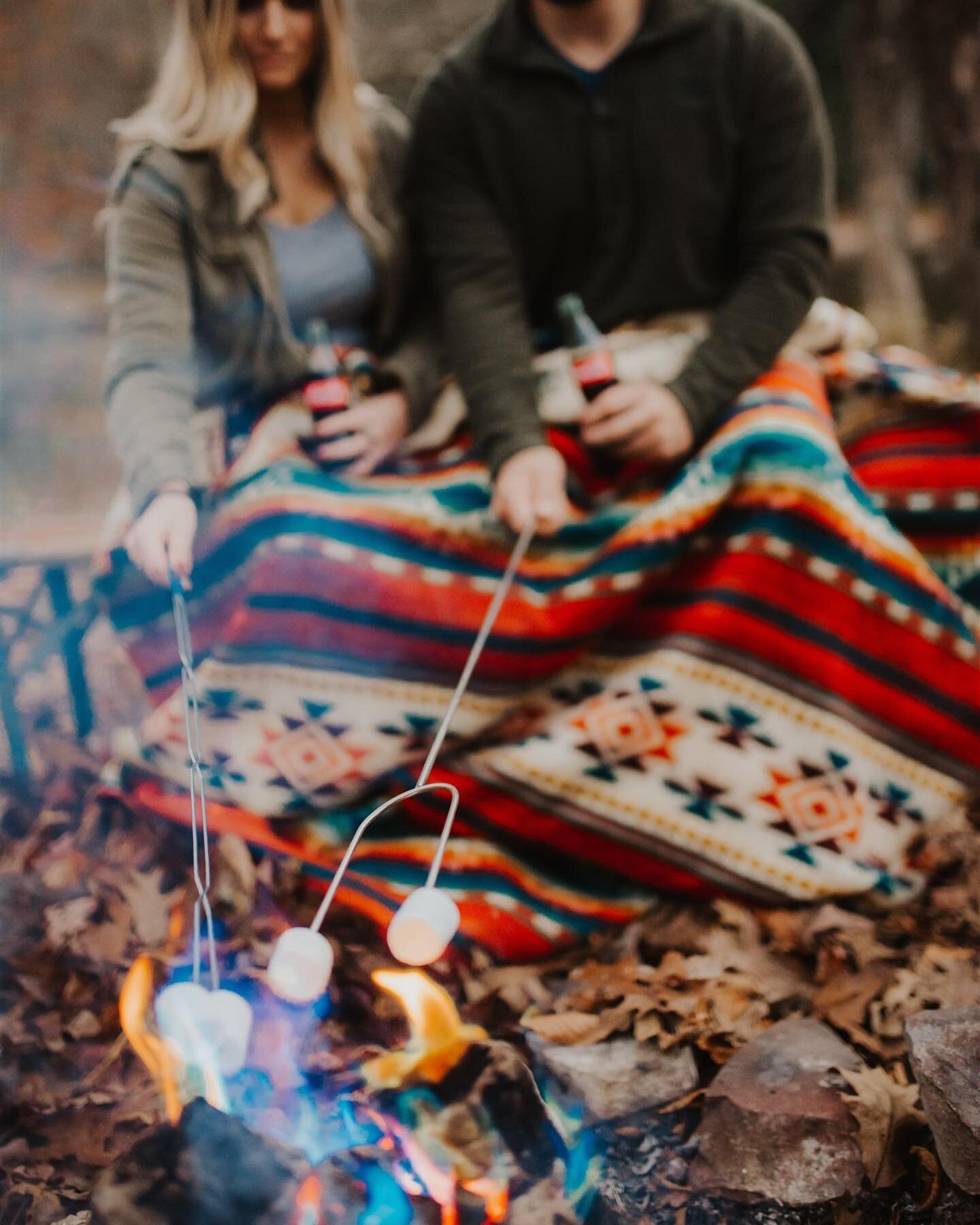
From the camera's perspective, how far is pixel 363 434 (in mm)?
1984

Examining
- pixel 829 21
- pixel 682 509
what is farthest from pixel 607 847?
pixel 829 21

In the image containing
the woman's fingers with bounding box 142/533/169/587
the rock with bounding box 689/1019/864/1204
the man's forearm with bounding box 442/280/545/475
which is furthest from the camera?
the man's forearm with bounding box 442/280/545/475

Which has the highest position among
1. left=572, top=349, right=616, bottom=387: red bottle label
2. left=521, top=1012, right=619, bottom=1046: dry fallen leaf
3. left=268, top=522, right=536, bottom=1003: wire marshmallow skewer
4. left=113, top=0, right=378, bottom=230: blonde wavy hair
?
left=113, top=0, right=378, bottom=230: blonde wavy hair

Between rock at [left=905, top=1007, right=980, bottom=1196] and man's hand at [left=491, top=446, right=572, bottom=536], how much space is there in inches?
37.3

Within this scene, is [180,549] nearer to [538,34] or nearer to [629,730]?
[629,730]

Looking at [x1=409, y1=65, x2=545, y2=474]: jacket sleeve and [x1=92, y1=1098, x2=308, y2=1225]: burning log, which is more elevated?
[x1=409, y1=65, x2=545, y2=474]: jacket sleeve

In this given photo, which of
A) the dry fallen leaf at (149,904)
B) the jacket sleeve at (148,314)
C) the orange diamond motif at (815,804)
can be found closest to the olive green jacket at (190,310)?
the jacket sleeve at (148,314)

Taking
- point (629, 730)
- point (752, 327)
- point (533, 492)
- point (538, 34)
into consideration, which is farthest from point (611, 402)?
point (538, 34)

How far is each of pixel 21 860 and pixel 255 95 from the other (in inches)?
59.9

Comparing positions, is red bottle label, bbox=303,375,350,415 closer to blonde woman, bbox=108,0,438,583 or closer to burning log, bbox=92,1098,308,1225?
blonde woman, bbox=108,0,438,583

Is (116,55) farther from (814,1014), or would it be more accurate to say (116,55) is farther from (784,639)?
(814,1014)

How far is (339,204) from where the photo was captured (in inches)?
84.2

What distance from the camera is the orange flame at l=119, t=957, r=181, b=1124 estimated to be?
1.35 metres

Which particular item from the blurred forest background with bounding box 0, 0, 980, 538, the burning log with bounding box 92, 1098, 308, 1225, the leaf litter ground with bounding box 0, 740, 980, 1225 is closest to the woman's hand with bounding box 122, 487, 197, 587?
the leaf litter ground with bounding box 0, 740, 980, 1225
